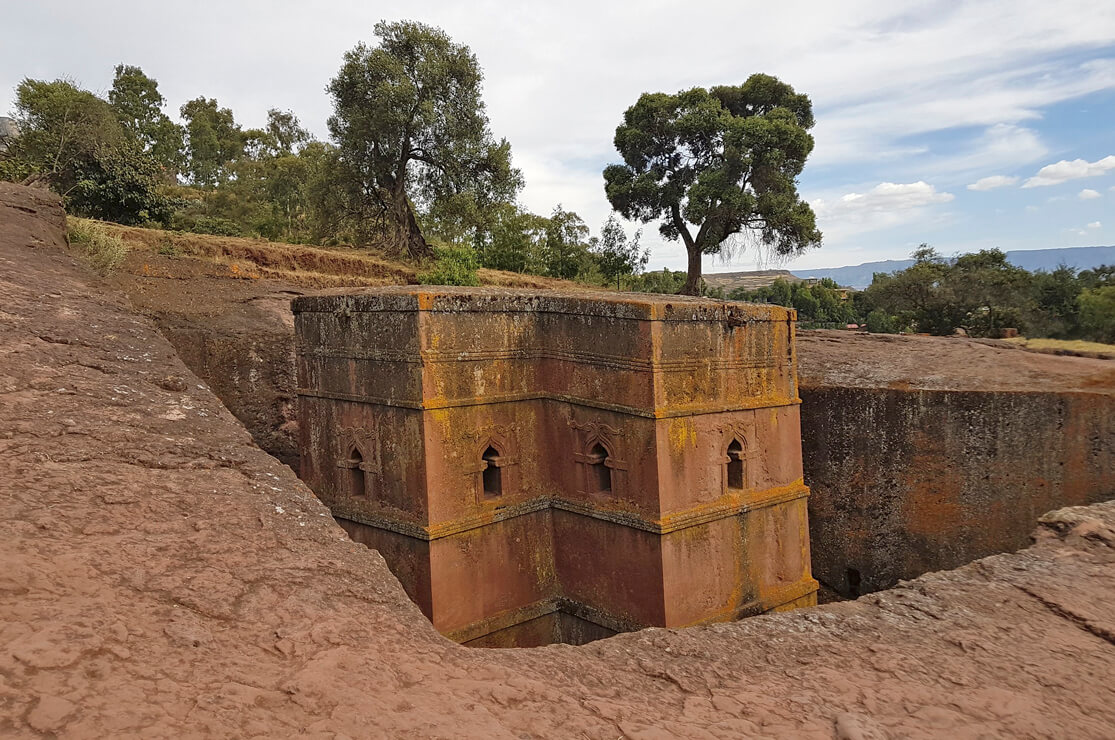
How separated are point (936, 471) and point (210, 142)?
114 ft

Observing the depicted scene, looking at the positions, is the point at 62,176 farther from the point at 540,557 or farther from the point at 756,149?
the point at 756,149

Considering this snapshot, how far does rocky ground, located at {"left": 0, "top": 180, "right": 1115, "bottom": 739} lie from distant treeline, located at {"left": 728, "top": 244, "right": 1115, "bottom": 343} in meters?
15.9

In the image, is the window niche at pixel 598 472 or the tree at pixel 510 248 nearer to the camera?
the window niche at pixel 598 472

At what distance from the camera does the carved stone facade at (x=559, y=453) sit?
7504 mm

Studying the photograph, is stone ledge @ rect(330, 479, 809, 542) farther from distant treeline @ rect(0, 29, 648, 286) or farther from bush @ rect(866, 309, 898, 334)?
bush @ rect(866, 309, 898, 334)

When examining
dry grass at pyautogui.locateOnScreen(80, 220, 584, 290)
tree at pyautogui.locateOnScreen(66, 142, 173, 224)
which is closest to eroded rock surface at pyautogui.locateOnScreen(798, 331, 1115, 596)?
dry grass at pyautogui.locateOnScreen(80, 220, 584, 290)

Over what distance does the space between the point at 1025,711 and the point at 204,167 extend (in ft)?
124

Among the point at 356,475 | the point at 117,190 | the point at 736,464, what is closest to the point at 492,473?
the point at 356,475

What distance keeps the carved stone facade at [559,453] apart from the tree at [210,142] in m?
30.1

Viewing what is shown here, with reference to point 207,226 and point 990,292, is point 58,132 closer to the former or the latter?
point 207,226

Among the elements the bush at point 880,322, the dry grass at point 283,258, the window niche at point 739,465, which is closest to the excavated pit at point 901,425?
the window niche at point 739,465

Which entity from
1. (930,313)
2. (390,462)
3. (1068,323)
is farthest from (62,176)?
(1068,323)

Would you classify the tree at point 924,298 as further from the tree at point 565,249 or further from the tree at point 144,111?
the tree at point 144,111

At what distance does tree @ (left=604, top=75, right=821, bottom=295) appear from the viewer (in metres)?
22.3
